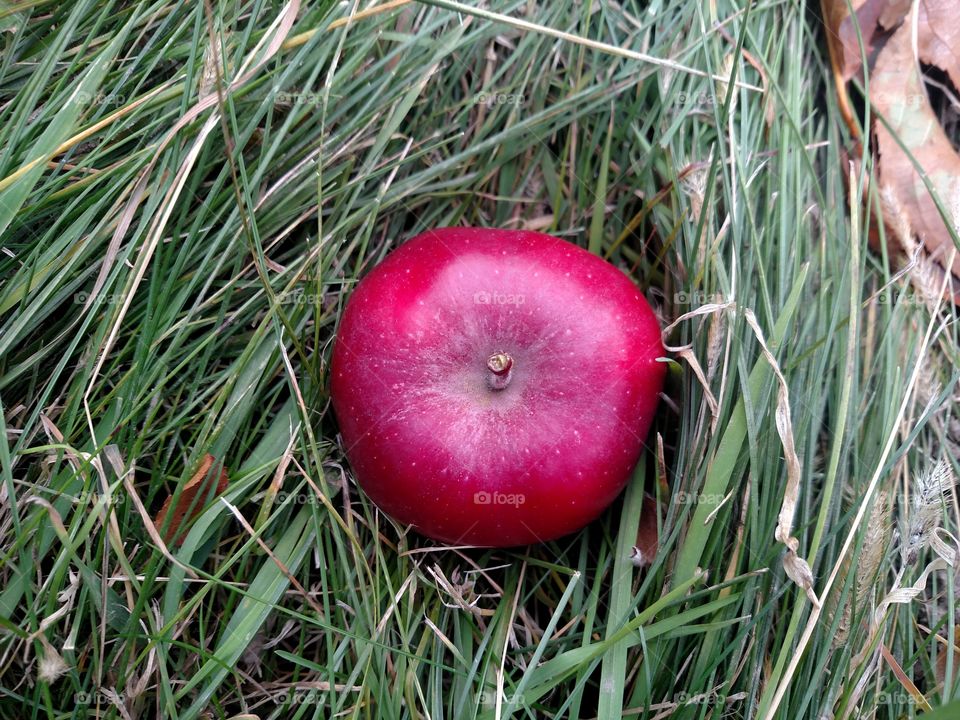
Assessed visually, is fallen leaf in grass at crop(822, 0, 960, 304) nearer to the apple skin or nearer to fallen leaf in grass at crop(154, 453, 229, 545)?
the apple skin

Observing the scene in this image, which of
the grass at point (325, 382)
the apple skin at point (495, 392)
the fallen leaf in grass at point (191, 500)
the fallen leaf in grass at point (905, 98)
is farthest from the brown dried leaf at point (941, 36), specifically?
the fallen leaf in grass at point (191, 500)

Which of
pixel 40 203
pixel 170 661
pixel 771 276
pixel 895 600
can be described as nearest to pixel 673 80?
pixel 771 276

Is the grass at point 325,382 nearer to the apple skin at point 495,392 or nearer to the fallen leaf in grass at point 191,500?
the fallen leaf in grass at point 191,500

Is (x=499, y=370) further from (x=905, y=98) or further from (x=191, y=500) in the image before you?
(x=905, y=98)

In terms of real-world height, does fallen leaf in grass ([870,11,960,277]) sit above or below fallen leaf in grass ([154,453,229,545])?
above

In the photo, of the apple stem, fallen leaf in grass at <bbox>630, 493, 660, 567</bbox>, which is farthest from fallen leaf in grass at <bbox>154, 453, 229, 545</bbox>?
fallen leaf in grass at <bbox>630, 493, 660, 567</bbox>

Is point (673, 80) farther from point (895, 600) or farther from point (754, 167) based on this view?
point (895, 600)
